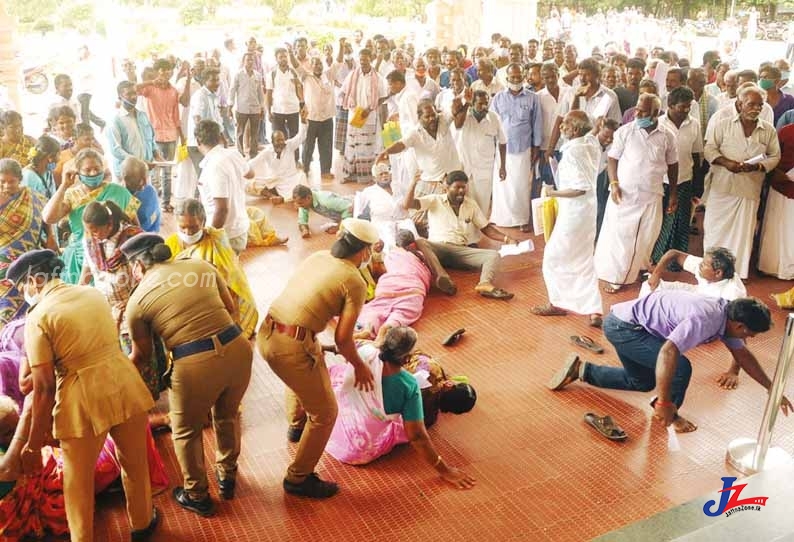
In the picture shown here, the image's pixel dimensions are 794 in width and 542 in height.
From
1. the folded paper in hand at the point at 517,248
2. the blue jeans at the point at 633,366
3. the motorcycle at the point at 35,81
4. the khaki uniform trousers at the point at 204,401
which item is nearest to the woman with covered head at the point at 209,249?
the khaki uniform trousers at the point at 204,401

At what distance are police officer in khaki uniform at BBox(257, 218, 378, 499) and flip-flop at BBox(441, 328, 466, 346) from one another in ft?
6.03

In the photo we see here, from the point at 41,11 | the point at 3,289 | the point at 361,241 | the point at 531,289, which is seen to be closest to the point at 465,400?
the point at 361,241

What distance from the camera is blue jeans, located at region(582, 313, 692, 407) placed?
4215 millimetres

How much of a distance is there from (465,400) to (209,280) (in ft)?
5.74

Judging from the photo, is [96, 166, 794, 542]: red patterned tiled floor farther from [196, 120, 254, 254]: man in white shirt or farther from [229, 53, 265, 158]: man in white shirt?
[229, 53, 265, 158]: man in white shirt

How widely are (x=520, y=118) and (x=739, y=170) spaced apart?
2.21 meters

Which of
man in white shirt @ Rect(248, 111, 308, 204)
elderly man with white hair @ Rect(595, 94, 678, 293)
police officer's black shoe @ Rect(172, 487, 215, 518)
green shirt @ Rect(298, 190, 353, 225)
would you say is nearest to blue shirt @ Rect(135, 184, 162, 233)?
police officer's black shoe @ Rect(172, 487, 215, 518)

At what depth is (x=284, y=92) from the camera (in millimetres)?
9797

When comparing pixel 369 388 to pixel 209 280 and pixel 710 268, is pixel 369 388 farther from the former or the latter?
pixel 710 268

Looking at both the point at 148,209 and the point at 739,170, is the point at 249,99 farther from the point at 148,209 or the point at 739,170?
the point at 739,170

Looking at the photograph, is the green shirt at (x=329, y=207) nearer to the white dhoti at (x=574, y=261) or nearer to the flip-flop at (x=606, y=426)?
the white dhoti at (x=574, y=261)

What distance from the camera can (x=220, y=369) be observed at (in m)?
3.39

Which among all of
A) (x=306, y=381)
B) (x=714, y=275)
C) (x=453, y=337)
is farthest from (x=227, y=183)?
(x=714, y=275)

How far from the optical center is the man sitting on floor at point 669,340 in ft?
12.7
